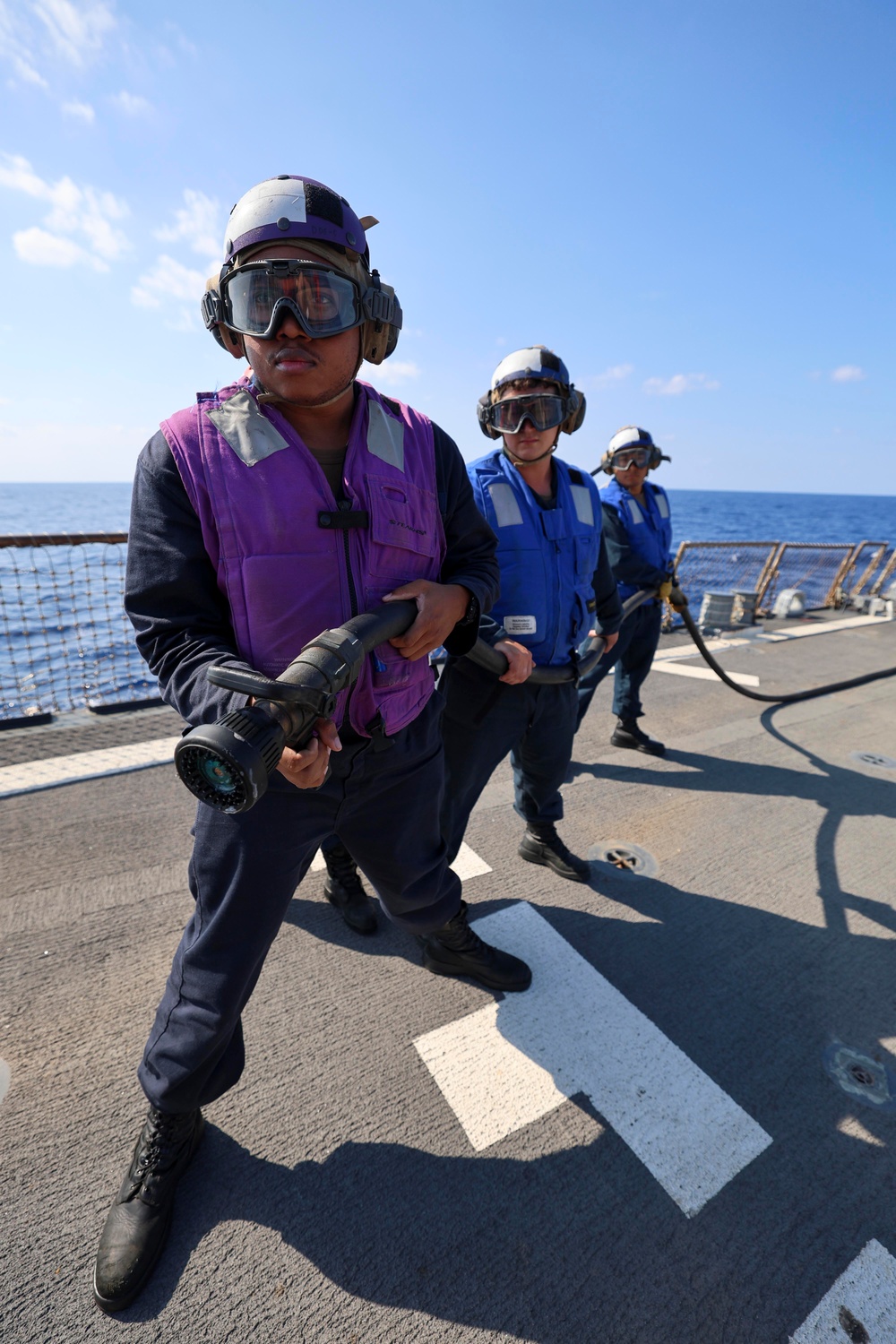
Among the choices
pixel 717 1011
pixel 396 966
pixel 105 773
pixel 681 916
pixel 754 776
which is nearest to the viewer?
pixel 717 1011

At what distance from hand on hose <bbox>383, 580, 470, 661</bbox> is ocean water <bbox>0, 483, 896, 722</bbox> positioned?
347cm

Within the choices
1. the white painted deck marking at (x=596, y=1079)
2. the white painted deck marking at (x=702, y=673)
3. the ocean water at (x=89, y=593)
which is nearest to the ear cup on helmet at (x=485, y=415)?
the white painted deck marking at (x=596, y=1079)

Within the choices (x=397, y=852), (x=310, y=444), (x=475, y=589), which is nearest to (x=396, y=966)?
(x=397, y=852)

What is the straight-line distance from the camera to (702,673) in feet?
21.1

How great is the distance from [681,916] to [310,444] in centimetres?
259

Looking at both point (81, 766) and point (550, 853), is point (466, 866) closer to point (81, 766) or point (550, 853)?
point (550, 853)

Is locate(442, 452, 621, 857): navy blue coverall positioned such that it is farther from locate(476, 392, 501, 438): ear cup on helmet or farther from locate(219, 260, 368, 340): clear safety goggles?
locate(219, 260, 368, 340): clear safety goggles

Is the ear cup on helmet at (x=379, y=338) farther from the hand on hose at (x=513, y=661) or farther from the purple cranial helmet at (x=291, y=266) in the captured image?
the hand on hose at (x=513, y=661)

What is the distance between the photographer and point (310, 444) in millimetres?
1507

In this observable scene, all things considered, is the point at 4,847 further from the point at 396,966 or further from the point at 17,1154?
the point at 396,966

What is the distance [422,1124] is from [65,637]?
20.9m

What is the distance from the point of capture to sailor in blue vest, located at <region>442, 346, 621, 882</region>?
2516 mm

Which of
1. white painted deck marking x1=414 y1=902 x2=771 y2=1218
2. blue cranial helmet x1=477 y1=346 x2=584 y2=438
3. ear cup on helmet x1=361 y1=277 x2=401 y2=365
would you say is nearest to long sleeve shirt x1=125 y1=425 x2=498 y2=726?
ear cup on helmet x1=361 y1=277 x2=401 y2=365

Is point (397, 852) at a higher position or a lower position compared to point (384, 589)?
lower
